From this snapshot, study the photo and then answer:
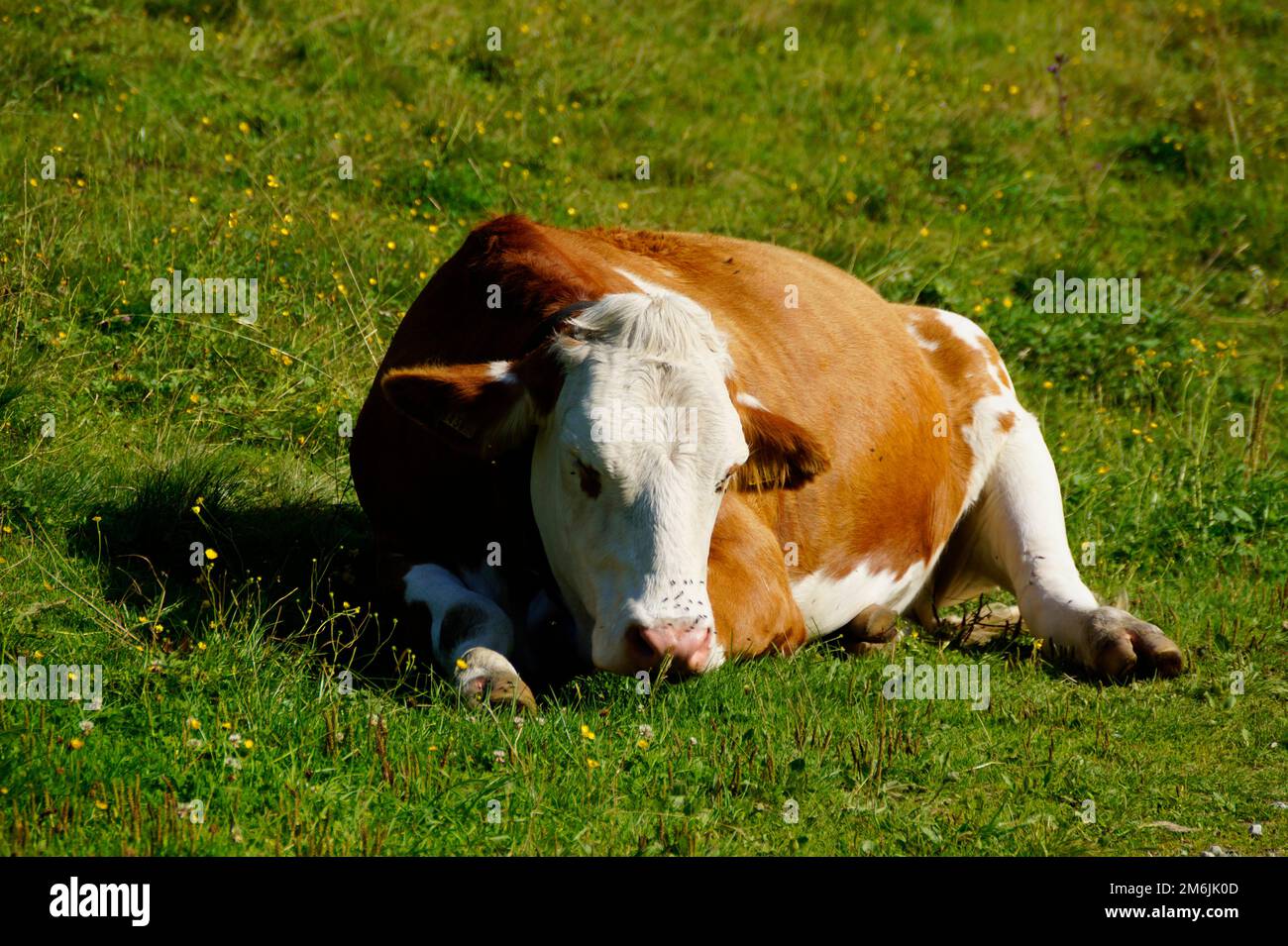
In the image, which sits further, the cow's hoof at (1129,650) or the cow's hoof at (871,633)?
the cow's hoof at (871,633)

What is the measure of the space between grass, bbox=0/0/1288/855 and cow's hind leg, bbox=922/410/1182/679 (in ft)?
0.59

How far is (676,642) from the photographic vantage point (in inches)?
190

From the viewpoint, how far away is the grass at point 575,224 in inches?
186

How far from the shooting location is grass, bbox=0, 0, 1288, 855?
15.5 ft

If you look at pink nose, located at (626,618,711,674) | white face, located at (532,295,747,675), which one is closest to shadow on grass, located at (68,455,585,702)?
white face, located at (532,295,747,675)

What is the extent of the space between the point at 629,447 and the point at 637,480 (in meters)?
0.12

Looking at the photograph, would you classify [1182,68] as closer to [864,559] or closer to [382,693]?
[864,559]

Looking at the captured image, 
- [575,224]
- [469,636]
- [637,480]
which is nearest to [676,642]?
[637,480]

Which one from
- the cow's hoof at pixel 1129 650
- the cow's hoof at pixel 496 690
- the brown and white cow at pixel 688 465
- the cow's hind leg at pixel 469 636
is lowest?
the cow's hoof at pixel 1129 650

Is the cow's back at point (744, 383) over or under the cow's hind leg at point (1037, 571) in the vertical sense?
over

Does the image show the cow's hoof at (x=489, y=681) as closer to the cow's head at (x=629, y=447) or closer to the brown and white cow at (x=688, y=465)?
the brown and white cow at (x=688, y=465)

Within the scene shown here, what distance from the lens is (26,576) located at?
5539mm

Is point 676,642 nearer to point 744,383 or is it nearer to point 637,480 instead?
point 637,480

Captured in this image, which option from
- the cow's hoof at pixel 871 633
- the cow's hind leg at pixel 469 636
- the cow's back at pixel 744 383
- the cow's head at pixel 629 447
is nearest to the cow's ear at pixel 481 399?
the cow's head at pixel 629 447
